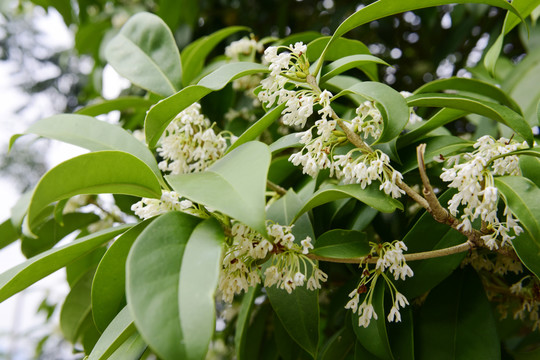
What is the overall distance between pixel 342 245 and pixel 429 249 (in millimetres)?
152

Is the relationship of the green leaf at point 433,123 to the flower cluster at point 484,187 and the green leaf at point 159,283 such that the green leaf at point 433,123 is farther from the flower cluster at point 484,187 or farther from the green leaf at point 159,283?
the green leaf at point 159,283

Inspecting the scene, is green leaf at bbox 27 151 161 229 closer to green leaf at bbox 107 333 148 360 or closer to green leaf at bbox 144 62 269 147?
green leaf at bbox 144 62 269 147

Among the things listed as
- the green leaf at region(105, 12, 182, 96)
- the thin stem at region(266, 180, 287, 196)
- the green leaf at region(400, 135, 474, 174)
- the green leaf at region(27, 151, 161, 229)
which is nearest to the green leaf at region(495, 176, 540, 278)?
the green leaf at region(400, 135, 474, 174)

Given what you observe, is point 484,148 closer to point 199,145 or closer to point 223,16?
point 199,145

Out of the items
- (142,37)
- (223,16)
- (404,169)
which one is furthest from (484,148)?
(223,16)

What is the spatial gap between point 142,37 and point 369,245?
613mm

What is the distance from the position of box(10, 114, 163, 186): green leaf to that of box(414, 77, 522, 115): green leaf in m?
0.47

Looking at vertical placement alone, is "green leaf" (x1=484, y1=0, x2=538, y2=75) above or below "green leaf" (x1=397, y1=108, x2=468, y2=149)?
above

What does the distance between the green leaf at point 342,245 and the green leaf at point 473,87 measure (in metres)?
0.31

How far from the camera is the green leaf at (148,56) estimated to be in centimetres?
85

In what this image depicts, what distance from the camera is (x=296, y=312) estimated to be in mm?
660

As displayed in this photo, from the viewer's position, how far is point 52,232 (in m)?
1.04

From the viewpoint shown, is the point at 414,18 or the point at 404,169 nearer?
the point at 404,169

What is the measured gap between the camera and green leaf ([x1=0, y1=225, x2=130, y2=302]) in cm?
58
